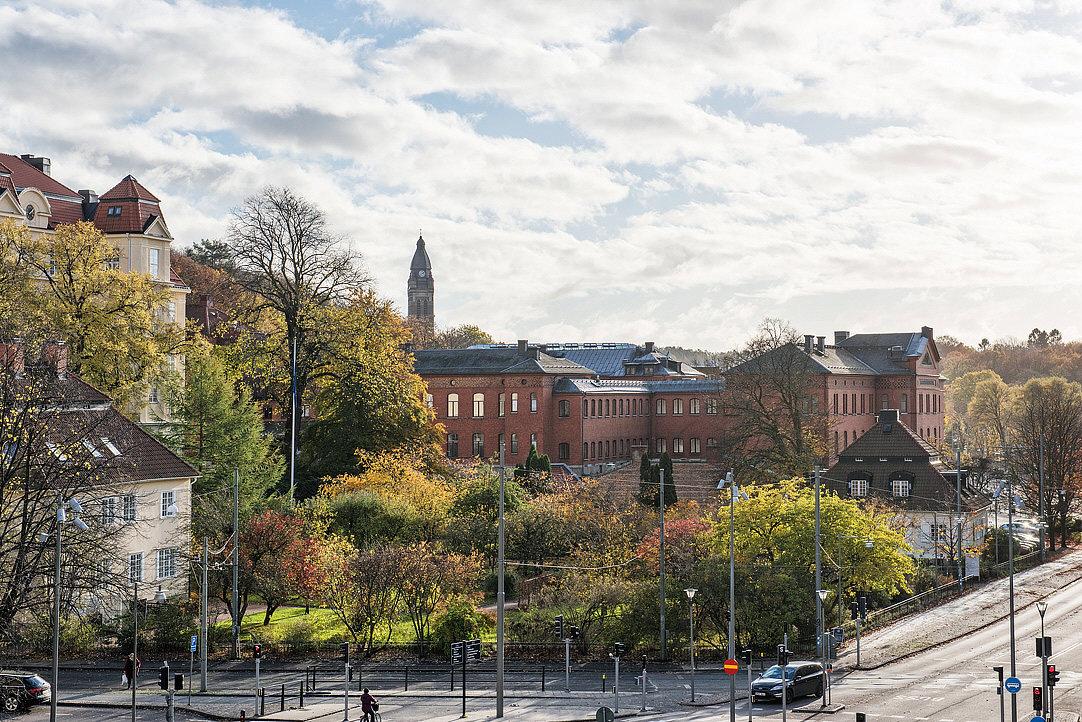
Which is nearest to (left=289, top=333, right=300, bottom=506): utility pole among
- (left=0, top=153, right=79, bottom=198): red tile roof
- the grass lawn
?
the grass lawn

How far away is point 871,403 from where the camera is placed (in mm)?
119375

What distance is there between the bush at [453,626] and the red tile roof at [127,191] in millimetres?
38814

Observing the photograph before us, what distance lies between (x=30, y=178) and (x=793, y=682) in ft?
184

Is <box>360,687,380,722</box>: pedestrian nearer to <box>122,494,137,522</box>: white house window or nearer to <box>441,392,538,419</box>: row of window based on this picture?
<box>122,494,137,522</box>: white house window

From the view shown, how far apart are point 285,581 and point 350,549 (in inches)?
126

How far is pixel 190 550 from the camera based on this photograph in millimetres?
51531

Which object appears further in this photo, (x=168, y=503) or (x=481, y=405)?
(x=481, y=405)

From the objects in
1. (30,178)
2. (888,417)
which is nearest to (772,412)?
(888,417)

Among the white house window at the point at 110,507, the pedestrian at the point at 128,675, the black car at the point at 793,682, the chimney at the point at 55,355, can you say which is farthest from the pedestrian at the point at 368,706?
the chimney at the point at 55,355

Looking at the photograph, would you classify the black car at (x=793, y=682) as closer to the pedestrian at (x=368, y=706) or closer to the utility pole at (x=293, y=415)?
the pedestrian at (x=368, y=706)

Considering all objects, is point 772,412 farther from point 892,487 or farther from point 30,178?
point 30,178

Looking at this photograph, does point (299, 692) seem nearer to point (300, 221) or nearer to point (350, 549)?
point (350, 549)

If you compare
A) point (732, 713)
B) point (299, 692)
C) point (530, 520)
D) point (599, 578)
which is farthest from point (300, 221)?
point (732, 713)

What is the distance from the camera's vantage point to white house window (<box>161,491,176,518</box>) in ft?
174
